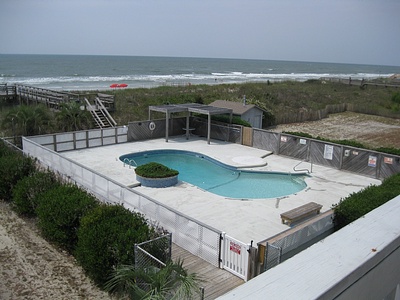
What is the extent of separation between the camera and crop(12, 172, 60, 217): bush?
13391 millimetres

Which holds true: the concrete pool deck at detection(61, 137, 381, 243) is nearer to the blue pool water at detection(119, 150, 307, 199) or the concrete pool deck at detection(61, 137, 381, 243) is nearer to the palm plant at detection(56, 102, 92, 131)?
the blue pool water at detection(119, 150, 307, 199)

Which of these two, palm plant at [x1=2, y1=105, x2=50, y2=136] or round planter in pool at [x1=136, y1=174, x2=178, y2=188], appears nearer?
round planter in pool at [x1=136, y1=174, x2=178, y2=188]

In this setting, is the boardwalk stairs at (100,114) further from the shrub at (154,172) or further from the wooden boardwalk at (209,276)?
the wooden boardwalk at (209,276)

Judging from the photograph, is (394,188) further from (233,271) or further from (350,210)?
(233,271)

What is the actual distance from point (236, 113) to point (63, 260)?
18253 mm

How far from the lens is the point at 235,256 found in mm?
9695

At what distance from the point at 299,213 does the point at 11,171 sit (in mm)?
10601

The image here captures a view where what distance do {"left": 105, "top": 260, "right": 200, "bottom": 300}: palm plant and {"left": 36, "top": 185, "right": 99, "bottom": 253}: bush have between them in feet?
10.4

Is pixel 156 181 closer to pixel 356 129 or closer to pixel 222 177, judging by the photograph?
pixel 222 177

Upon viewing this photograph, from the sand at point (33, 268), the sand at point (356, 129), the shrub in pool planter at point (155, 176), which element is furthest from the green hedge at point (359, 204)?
the sand at point (356, 129)

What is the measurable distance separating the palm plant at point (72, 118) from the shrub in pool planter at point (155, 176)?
10.3 meters

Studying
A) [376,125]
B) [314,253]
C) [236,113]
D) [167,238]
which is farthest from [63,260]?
[376,125]

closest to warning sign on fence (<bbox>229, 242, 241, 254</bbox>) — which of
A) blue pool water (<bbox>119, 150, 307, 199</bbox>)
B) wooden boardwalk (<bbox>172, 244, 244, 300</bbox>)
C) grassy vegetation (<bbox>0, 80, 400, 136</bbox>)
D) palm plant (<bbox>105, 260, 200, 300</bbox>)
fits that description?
wooden boardwalk (<bbox>172, 244, 244, 300</bbox>)

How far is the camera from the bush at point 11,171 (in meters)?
14.9
